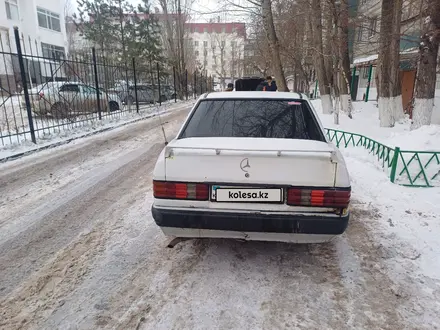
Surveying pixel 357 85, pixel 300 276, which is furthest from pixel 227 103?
pixel 357 85

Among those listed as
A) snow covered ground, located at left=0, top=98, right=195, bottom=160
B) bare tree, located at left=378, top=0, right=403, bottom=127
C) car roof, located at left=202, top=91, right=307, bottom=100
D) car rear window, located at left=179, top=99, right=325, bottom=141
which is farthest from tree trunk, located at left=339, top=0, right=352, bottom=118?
car rear window, located at left=179, top=99, right=325, bottom=141

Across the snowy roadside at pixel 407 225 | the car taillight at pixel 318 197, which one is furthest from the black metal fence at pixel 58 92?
the snowy roadside at pixel 407 225

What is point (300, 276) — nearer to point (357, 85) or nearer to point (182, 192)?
point (182, 192)

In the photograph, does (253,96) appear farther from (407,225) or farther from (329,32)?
(329,32)

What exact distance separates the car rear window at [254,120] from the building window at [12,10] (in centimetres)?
2909

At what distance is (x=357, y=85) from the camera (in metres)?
24.0

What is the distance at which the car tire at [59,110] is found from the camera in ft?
34.8

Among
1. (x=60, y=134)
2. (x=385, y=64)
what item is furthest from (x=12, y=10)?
(x=385, y=64)

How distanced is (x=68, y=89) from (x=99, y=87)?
1566 millimetres

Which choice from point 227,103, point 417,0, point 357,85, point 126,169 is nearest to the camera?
point 227,103

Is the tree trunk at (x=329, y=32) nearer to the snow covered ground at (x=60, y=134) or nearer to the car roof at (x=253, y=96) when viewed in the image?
the snow covered ground at (x=60, y=134)

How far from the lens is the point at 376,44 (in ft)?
44.8

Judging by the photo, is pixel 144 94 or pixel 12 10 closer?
pixel 144 94

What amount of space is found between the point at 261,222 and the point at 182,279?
84 cm
